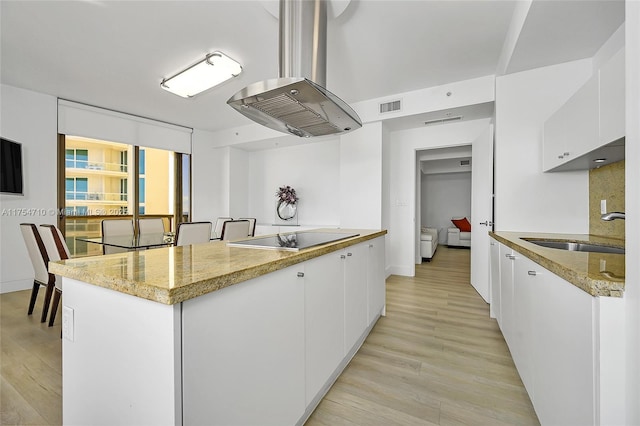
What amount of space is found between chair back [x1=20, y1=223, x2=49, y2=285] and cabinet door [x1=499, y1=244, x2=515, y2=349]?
3.70 metres

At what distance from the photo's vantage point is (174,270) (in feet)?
3.05

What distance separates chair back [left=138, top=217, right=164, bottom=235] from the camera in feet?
12.8

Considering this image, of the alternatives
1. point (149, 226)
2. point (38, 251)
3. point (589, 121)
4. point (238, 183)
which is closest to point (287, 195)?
point (238, 183)

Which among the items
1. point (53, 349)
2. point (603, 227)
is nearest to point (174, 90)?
point (53, 349)

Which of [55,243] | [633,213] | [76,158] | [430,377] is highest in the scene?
[76,158]

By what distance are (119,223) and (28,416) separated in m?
2.72

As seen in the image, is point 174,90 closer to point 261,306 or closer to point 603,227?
point 261,306

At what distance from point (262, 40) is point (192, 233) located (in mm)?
1966

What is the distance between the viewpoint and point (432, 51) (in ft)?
9.29

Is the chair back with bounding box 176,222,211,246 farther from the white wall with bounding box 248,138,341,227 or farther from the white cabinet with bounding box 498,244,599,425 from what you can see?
the white wall with bounding box 248,138,341,227

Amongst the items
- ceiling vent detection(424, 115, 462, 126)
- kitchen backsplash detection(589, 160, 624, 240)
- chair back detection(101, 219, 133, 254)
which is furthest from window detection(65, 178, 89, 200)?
kitchen backsplash detection(589, 160, 624, 240)

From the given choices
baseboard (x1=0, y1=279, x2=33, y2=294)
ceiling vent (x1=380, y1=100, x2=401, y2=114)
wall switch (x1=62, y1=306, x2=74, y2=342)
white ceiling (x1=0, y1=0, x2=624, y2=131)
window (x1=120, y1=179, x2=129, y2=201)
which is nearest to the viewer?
wall switch (x1=62, y1=306, x2=74, y2=342)

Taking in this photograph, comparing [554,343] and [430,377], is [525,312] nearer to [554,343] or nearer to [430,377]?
[554,343]

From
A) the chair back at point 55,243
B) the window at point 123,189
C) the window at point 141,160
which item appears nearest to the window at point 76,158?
the window at point 123,189
